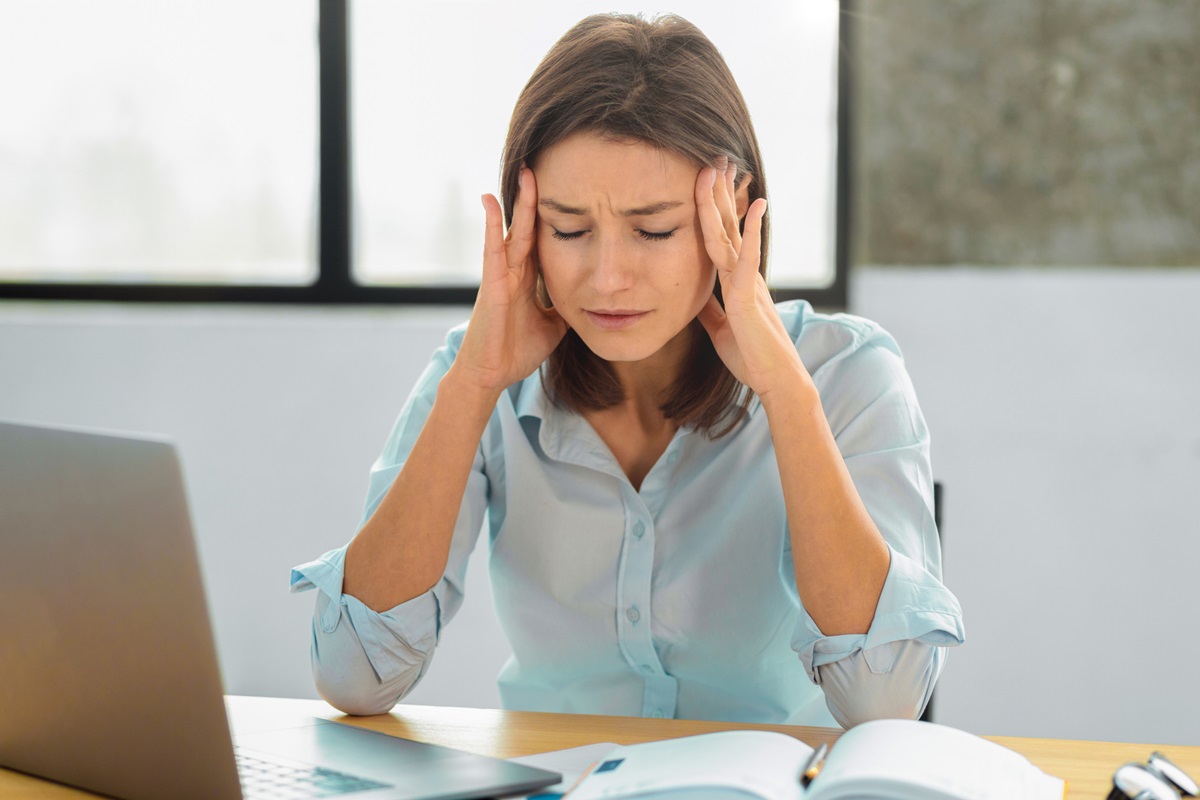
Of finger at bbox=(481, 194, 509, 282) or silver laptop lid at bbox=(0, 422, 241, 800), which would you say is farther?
finger at bbox=(481, 194, 509, 282)

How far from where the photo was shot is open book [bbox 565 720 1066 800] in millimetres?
726

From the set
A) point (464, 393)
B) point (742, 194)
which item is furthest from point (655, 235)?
point (464, 393)

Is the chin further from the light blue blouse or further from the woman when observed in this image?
the light blue blouse

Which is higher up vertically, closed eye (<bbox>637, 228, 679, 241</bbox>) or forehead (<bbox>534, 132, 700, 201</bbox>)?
forehead (<bbox>534, 132, 700, 201</bbox>)

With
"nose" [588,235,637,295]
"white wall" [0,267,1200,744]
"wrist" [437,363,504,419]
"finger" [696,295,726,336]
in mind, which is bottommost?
"white wall" [0,267,1200,744]

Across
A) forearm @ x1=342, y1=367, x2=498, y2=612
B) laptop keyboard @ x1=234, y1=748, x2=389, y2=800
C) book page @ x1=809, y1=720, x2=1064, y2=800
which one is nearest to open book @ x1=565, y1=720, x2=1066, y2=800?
book page @ x1=809, y1=720, x2=1064, y2=800

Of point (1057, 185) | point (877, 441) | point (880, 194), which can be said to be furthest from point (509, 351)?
point (1057, 185)

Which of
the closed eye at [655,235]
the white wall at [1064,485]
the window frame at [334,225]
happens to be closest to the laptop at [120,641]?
the closed eye at [655,235]

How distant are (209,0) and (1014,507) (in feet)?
7.28

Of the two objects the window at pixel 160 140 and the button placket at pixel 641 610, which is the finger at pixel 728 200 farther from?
the window at pixel 160 140

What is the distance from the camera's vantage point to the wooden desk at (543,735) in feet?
2.98

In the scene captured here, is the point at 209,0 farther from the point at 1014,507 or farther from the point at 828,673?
the point at 828,673

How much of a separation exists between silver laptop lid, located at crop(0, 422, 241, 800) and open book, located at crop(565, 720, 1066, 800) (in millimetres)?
268

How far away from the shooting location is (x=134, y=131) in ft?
9.44
